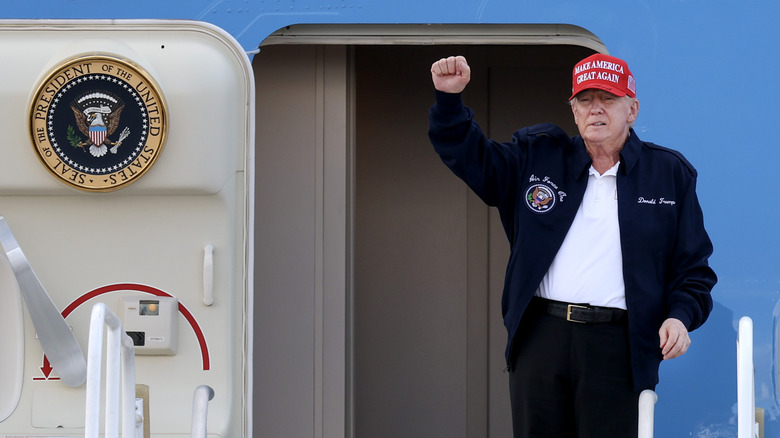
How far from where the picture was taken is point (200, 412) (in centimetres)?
261

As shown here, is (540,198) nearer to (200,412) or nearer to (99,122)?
(200,412)

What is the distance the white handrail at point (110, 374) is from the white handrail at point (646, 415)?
1.25 m

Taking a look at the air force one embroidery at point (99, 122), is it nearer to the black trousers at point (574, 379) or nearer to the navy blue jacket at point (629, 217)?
the navy blue jacket at point (629, 217)

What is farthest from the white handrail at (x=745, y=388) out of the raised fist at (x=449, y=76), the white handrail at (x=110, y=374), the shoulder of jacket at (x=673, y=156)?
the white handrail at (x=110, y=374)

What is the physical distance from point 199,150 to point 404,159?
7.37ft

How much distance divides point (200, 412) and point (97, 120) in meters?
0.90

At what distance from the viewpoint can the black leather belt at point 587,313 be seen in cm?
277

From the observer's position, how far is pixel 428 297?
202 inches

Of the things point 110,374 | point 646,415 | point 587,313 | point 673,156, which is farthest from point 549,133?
point 110,374

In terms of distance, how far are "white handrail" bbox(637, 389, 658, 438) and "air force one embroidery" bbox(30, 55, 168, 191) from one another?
4.91 feet

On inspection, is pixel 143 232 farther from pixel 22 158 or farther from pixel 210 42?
pixel 210 42

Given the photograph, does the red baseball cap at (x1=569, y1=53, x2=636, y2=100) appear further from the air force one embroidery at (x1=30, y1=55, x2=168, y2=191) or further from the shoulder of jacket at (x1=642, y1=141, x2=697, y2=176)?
the air force one embroidery at (x1=30, y1=55, x2=168, y2=191)

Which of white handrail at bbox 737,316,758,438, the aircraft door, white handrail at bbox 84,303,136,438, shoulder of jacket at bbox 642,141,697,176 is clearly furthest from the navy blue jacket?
white handrail at bbox 84,303,136,438

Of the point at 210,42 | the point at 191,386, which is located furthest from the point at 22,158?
the point at 191,386
